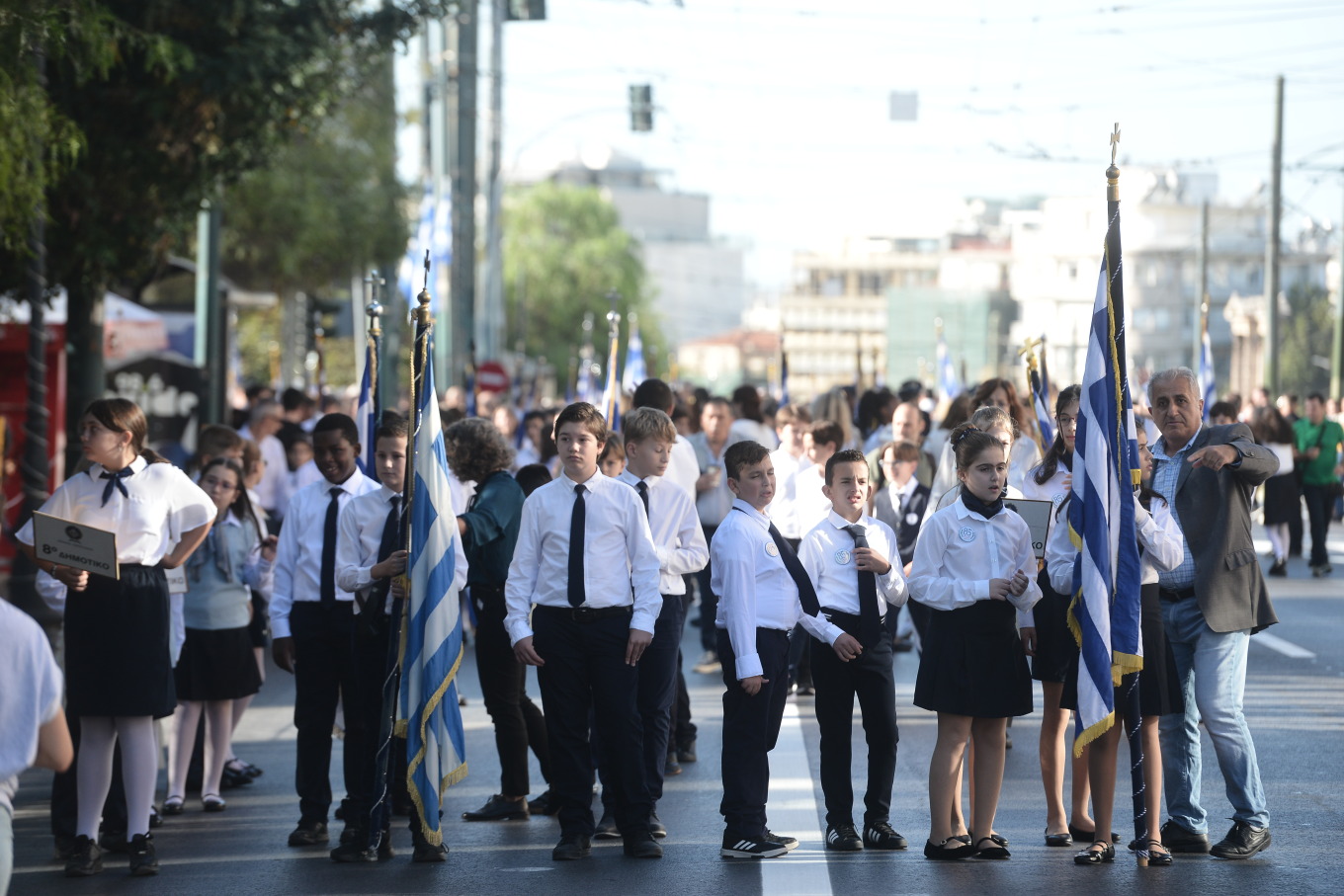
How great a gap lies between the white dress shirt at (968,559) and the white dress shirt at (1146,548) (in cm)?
25

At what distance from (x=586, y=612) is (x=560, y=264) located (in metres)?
89.2

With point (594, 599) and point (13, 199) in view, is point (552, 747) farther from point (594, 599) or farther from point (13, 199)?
point (13, 199)

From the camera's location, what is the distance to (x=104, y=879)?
7.37 m

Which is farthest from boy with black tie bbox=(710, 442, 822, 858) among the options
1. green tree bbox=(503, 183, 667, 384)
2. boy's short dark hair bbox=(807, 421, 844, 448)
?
green tree bbox=(503, 183, 667, 384)

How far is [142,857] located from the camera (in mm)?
7438

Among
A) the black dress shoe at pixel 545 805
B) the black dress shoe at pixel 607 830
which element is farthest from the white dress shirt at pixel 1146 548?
the black dress shoe at pixel 545 805

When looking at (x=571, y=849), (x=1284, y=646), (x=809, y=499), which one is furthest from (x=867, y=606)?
(x=1284, y=646)

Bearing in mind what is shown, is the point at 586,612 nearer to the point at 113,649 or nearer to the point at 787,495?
the point at 113,649

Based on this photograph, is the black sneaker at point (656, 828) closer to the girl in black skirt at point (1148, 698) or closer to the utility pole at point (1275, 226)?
the girl in black skirt at point (1148, 698)

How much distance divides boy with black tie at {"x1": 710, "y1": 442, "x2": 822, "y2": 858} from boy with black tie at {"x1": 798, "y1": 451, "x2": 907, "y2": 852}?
17cm

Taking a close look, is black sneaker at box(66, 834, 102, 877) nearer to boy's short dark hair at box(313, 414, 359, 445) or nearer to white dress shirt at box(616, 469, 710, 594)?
boy's short dark hair at box(313, 414, 359, 445)

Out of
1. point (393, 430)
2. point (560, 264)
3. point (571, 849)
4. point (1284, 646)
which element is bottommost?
point (1284, 646)

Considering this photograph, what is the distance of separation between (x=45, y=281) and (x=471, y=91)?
38.8ft

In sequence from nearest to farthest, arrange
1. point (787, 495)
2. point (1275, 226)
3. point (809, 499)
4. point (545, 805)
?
point (545, 805)
point (809, 499)
point (787, 495)
point (1275, 226)
